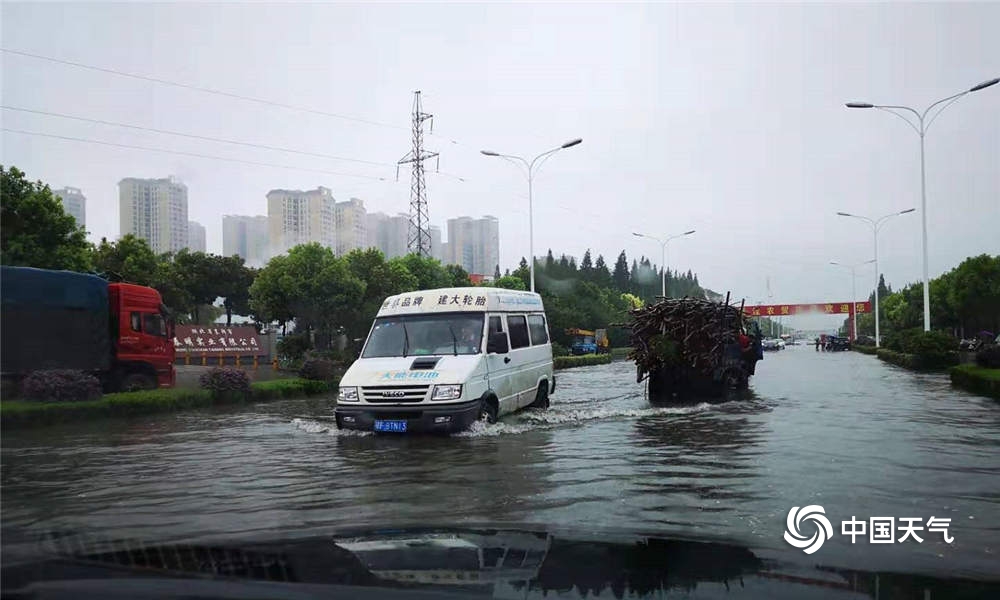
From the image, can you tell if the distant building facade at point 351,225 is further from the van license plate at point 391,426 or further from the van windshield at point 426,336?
the van license plate at point 391,426

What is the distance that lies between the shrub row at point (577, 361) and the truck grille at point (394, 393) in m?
24.0

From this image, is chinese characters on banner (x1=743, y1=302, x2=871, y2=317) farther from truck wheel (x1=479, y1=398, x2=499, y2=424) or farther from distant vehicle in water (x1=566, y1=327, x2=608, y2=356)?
truck wheel (x1=479, y1=398, x2=499, y2=424)

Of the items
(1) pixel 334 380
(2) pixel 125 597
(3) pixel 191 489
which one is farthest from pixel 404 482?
(1) pixel 334 380

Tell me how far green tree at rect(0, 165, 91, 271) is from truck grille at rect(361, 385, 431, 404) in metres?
12.5

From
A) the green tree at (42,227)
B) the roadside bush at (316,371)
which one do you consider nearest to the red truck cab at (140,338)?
the green tree at (42,227)

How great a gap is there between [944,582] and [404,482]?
5030mm

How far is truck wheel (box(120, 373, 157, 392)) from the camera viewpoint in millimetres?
17609

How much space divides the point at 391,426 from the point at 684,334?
28.8 ft

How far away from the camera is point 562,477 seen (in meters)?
7.94

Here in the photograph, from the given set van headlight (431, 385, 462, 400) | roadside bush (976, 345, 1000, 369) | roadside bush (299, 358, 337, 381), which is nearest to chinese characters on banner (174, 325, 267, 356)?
roadside bush (299, 358, 337, 381)

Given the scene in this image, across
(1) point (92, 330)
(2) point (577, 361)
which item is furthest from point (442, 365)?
(2) point (577, 361)

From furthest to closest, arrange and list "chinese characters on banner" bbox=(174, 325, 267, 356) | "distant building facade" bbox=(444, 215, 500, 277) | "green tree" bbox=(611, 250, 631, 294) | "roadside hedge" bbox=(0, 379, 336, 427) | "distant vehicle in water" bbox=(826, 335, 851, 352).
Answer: "green tree" bbox=(611, 250, 631, 294) < "distant building facade" bbox=(444, 215, 500, 277) < "distant vehicle in water" bbox=(826, 335, 851, 352) < "chinese characters on banner" bbox=(174, 325, 267, 356) < "roadside hedge" bbox=(0, 379, 336, 427)

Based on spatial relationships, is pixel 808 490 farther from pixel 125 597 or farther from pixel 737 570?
pixel 125 597

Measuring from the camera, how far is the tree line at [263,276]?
788 inches
